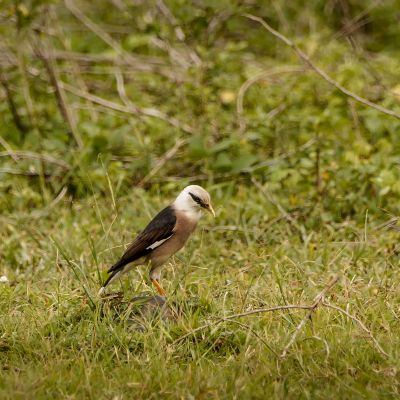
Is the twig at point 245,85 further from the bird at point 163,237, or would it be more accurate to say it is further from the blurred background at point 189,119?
the bird at point 163,237

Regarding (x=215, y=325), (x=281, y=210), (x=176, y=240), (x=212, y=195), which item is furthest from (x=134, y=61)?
(x=215, y=325)

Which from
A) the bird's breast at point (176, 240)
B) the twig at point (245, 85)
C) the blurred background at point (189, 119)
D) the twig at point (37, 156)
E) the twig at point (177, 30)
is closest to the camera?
the bird's breast at point (176, 240)

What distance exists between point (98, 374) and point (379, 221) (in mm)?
3237

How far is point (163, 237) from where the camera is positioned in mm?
6031

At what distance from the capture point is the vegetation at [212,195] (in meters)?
4.82

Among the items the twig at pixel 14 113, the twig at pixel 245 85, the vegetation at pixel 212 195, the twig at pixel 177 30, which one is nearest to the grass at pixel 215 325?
the vegetation at pixel 212 195

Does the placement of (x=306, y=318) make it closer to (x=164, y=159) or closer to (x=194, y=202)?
(x=194, y=202)

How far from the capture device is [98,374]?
472 centimetres

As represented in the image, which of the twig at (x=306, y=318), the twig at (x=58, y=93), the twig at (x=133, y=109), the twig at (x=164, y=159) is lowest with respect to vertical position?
the twig at (x=164, y=159)

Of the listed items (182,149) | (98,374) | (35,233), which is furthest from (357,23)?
(98,374)

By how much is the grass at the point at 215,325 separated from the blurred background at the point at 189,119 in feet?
2.62

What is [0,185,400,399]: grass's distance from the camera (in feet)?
15.0

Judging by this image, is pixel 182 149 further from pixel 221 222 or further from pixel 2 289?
pixel 2 289

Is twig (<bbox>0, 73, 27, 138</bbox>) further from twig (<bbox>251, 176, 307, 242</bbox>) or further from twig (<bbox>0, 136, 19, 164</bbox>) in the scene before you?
twig (<bbox>251, 176, 307, 242</bbox>)
